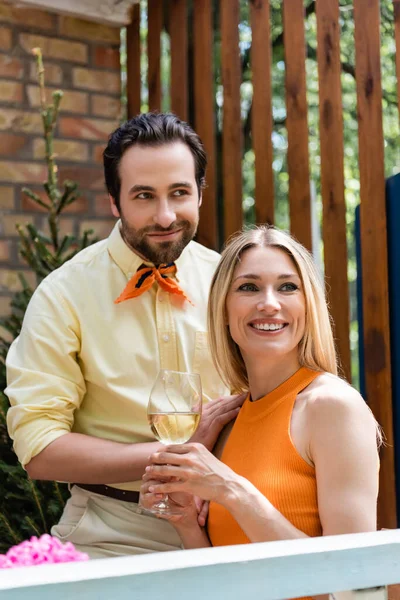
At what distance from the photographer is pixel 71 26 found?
14.1ft

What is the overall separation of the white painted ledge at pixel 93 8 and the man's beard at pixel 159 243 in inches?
91.6

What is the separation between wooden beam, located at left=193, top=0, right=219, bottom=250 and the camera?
11.8 ft

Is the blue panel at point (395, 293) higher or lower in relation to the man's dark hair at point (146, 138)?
lower

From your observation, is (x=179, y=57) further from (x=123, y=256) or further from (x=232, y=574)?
(x=232, y=574)

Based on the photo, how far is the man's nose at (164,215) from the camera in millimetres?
2232

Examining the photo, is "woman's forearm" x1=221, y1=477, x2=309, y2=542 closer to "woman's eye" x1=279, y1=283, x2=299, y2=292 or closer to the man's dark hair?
"woman's eye" x1=279, y1=283, x2=299, y2=292

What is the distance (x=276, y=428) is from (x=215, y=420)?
1.03 ft

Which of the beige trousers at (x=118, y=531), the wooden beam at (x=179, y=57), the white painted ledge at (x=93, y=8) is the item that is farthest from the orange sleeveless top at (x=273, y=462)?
the white painted ledge at (x=93, y=8)

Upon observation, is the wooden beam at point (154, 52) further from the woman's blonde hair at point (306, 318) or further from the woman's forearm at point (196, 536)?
the woman's forearm at point (196, 536)

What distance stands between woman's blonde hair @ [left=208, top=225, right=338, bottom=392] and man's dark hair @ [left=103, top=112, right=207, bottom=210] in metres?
0.52

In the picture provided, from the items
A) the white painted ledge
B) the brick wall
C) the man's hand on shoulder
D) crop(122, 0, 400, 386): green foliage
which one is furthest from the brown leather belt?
crop(122, 0, 400, 386): green foliage

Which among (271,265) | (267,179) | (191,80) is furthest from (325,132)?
(191,80)

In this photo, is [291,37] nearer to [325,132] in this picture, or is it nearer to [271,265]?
[325,132]

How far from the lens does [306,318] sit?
1825 mm
